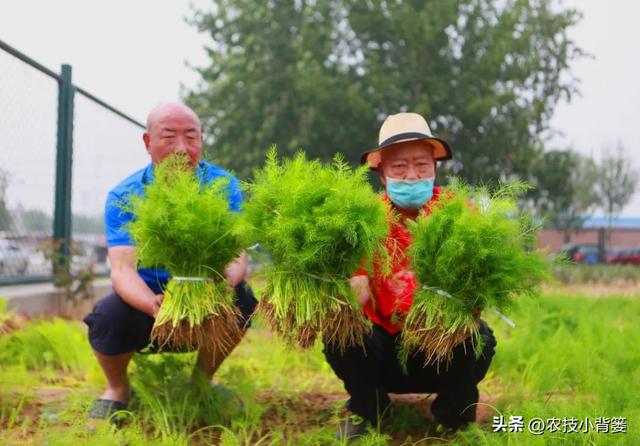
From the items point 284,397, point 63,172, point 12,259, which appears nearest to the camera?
point 284,397

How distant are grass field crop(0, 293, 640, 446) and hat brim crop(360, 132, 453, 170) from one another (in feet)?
2.46

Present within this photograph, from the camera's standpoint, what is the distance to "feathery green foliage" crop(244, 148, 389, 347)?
1961 millimetres

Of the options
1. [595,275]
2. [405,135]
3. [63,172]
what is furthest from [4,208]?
[595,275]

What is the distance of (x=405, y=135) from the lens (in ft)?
8.17

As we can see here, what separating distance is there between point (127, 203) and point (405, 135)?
1150 millimetres

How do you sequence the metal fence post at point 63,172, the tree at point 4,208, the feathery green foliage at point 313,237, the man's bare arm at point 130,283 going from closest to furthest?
the feathery green foliage at point 313,237, the man's bare arm at point 130,283, the tree at point 4,208, the metal fence post at point 63,172

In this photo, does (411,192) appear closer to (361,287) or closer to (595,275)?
Answer: (361,287)

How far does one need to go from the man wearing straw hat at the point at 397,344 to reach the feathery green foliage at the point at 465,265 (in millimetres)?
156

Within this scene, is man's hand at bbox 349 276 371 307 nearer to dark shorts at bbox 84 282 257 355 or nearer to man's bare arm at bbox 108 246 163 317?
dark shorts at bbox 84 282 257 355

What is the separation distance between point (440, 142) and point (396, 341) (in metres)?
0.82

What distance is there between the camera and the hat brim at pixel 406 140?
8.13 feet

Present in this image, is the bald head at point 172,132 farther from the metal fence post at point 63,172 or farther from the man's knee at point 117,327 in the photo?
the metal fence post at point 63,172

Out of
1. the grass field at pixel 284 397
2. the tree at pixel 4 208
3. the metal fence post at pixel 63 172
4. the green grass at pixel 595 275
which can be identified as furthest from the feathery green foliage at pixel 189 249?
the green grass at pixel 595 275

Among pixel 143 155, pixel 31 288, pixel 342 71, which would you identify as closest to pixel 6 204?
pixel 31 288
